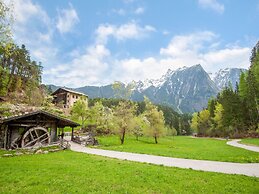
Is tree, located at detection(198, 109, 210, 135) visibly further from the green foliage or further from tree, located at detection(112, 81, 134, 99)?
the green foliage

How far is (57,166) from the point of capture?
671 inches

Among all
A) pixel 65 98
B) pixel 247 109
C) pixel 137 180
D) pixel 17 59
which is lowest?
pixel 137 180

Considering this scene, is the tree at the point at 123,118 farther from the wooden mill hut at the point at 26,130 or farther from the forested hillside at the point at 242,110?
the forested hillside at the point at 242,110

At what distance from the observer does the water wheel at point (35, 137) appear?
31.3 m

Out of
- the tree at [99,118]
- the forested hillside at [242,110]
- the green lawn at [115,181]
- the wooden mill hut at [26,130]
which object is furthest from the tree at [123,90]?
the forested hillside at [242,110]

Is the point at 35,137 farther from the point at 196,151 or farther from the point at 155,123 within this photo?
the point at 155,123

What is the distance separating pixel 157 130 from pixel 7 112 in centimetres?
3503

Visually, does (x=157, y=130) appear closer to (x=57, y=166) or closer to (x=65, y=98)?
(x=57, y=166)

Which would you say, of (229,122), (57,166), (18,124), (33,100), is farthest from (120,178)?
(229,122)

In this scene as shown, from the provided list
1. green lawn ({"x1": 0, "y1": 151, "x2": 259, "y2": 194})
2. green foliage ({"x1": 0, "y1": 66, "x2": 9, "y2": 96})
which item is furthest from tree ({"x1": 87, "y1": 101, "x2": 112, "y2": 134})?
green lawn ({"x1": 0, "y1": 151, "x2": 259, "y2": 194})

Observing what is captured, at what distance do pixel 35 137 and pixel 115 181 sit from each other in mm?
24552

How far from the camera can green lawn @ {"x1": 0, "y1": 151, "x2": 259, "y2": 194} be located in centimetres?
1149

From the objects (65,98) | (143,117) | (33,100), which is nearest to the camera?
(143,117)

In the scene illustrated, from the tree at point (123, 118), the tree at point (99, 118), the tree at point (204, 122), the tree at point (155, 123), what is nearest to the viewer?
the tree at point (123, 118)
